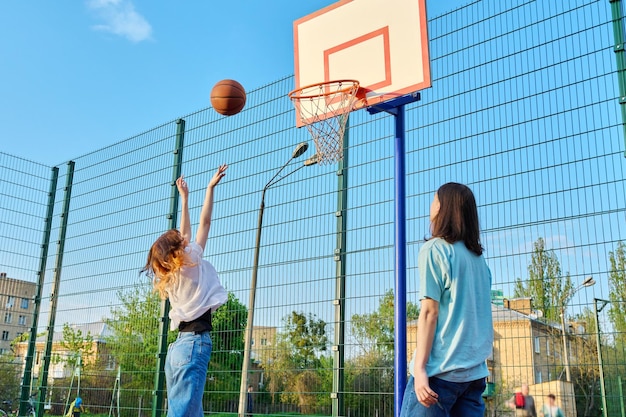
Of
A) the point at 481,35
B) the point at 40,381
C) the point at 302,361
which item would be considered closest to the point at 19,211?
the point at 40,381

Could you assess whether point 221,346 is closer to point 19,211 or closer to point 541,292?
point 541,292

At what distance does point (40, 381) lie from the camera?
10766mm

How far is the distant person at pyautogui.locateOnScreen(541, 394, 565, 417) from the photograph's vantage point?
5394mm

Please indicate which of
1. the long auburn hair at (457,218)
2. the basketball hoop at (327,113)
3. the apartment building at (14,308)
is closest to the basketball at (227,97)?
the basketball hoop at (327,113)

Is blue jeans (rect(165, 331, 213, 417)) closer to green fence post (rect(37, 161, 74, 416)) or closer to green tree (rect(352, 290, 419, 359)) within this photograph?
green tree (rect(352, 290, 419, 359))

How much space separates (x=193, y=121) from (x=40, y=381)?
16.7 ft

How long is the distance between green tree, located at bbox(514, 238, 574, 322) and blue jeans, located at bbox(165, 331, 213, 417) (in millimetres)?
3234

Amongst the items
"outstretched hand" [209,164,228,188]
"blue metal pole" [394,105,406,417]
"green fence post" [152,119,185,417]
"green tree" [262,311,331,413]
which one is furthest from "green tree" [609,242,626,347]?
"green fence post" [152,119,185,417]

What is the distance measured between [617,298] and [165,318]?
5.76 meters

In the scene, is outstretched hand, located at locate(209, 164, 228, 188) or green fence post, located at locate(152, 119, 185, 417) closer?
outstretched hand, located at locate(209, 164, 228, 188)

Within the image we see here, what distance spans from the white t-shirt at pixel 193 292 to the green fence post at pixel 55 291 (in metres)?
7.66

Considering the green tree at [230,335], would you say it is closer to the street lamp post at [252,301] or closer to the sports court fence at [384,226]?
the sports court fence at [384,226]

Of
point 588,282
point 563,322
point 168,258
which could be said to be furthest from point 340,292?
point 168,258

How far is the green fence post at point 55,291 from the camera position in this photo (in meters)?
10.6
